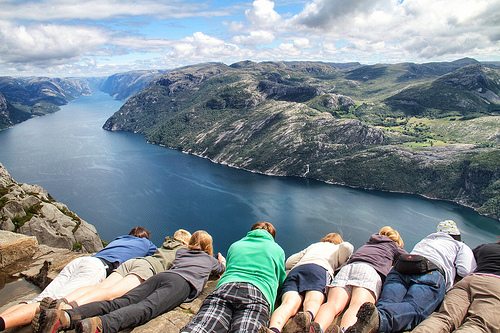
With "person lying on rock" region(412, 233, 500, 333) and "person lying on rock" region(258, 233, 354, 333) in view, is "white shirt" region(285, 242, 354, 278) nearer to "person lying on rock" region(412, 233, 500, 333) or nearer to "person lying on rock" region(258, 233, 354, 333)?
"person lying on rock" region(258, 233, 354, 333)

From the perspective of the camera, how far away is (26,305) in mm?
5906

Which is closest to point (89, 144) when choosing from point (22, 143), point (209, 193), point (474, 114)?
point (22, 143)

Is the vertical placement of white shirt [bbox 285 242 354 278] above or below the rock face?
above

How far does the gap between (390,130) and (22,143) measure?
23324 centimetres

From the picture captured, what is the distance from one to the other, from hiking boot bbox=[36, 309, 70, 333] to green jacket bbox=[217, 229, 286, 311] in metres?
3.09

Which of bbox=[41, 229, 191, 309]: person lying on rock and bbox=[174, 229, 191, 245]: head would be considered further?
bbox=[174, 229, 191, 245]: head

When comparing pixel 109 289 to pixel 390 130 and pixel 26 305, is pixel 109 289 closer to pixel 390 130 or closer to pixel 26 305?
pixel 26 305

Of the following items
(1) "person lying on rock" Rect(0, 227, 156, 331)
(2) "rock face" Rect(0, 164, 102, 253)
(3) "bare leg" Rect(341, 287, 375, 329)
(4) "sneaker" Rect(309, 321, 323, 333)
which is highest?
(4) "sneaker" Rect(309, 321, 323, 333)

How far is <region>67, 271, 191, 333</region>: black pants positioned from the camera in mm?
5833

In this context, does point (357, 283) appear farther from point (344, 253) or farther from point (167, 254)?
point (167, 254)

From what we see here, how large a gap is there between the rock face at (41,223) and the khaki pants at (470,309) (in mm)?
19702

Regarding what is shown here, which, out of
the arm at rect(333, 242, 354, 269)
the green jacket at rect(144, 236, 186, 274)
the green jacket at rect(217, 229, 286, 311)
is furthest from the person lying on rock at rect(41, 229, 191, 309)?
the arm at rect(333, 242, 354, 269)

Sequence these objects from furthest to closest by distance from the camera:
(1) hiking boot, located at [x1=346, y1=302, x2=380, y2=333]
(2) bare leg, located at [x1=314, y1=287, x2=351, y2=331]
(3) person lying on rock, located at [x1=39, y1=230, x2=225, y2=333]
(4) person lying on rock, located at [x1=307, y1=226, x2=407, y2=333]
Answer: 1. (4) person lying on rock, located at [x1=307, y1=226, x2=407, y2=333]
2. (2) bare leg, located at [x1=314, y1=287, x2=351, y2=331]
3. (3) person lying on rock, located at [x1=39, y1=230, x2=225, y2=333]
4. (1) hiking boot, located at [x1=346, y1=302, x2=380, y2=333]

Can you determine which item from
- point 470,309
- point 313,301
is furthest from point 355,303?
point 470,309
